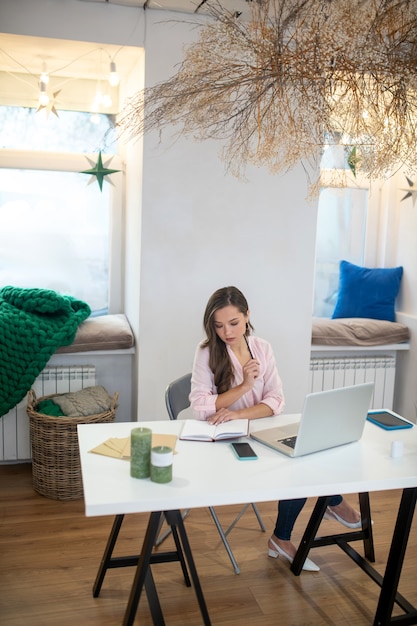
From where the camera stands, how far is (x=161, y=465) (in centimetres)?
213

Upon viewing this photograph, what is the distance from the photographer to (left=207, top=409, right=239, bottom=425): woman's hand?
277 cm

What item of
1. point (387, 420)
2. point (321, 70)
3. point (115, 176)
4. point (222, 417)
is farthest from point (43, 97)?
point (387, 420)

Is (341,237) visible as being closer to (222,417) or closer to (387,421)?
(387,421)

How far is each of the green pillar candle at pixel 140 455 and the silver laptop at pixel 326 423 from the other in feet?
1.75

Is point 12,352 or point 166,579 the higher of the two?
point 12,352

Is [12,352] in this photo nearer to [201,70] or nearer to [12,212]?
[12,212]

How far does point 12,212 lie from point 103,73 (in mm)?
1069

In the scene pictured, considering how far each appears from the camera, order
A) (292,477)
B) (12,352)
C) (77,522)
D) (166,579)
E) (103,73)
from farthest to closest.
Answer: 1. (103,73)
2. (12,352)
3. (77,522)
4. (166,579)
5. (292,477)

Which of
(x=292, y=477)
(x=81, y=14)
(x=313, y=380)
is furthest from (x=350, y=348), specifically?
(x=81, y=14)

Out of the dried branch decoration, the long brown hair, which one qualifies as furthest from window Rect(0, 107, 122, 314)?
the dried branch decoration

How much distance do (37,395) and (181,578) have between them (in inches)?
61.2

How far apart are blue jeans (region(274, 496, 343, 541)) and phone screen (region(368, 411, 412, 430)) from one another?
44 cm

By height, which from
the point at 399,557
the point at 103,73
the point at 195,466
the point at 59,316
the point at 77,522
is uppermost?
the point at 103,73

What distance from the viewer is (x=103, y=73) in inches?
168
